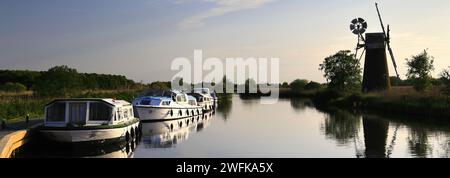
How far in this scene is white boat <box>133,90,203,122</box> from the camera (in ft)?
128

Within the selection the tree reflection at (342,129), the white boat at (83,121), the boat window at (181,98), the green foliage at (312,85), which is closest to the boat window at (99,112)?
the white boat at (83,121)

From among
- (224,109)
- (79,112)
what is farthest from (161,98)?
(224,109)

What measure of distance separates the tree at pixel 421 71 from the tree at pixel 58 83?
31703 mm

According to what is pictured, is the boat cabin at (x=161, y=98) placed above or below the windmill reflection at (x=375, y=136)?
above

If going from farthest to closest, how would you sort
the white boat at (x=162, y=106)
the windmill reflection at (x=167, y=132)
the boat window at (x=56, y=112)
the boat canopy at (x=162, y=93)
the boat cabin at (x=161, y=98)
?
the boat canopy at (x=162, y=93), the boat cabin at (x=161, y=98), the white boat at (x=162, y=106), the windmill reflection at (x=167, y=132), the boat window at (x=56, y=112)

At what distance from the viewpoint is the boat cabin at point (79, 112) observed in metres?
25.0

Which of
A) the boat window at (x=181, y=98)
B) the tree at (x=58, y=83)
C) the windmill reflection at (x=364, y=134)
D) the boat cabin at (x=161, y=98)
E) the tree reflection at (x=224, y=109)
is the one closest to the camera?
the windmill reflection at (x=364, y=134)

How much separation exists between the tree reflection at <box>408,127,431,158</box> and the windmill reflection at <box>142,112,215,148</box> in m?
12.0

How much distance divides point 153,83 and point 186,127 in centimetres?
4712

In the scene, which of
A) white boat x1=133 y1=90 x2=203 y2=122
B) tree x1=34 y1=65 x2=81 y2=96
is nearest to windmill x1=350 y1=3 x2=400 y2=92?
white boat x1=133 y1=90 x2=203 y2=122

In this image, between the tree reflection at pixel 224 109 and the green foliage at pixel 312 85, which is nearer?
the tree reflection at pixel 224 109

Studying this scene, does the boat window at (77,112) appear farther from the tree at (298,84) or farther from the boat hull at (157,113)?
the tree at (298,84)

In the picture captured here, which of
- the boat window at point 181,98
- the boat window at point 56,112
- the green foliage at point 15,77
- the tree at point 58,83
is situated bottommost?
the boat window at point 56,112
